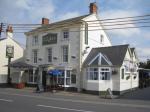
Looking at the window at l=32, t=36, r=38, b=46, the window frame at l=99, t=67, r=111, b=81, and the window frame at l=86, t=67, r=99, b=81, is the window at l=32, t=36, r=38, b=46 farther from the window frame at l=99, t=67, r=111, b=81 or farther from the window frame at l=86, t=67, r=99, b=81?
the window frame at l=99, t=67, r=111, b=81

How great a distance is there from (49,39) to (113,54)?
Result: 965cm

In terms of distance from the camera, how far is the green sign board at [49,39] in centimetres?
3212

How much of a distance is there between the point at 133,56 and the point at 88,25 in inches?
298

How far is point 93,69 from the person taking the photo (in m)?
27.3

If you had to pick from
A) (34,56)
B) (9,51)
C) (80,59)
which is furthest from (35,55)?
(80,59)

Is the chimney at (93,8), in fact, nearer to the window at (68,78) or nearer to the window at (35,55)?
the window at (68,78)

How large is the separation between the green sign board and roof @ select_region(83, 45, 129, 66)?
5.57 m

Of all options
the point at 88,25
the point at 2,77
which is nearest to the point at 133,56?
the point at 88,25

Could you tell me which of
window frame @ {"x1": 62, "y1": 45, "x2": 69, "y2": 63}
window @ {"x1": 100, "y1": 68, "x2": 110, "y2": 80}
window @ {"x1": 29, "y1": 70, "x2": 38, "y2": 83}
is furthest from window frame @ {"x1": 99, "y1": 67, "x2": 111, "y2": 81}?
window @ {"x1": 29, "y1": 70, "x2": 38, "y2": 83}

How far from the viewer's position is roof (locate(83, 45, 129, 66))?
26.9 meters

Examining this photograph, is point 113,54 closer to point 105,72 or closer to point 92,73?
point 105,72

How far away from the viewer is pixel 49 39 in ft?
108

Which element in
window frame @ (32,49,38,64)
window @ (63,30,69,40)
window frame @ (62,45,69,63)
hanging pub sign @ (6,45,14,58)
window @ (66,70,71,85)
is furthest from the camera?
hanging pub sign @ (6,45,14,58)

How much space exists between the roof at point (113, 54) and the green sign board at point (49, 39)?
557 cm
